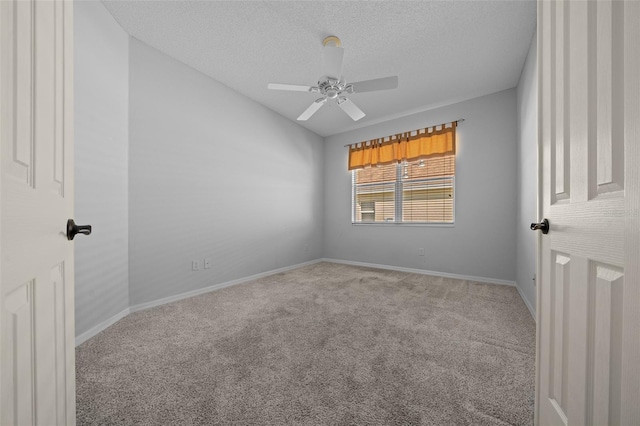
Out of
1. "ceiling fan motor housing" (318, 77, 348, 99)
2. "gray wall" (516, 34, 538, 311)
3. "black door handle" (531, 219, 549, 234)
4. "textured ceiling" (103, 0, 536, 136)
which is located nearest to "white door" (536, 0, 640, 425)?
"black door handle" (531, 219, 549, 234)

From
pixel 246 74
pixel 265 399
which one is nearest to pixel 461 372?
pixel 265 399

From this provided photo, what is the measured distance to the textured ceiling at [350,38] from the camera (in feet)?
6.52

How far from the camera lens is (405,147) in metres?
4.00

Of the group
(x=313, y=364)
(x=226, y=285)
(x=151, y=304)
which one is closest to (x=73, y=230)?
(x=313, y=364)

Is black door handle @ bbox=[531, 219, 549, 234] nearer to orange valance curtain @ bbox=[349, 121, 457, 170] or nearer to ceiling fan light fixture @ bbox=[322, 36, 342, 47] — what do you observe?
ceiling fan light fixture @ bbox=[322, 36, 342, 47]

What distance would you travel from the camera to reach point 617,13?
0.51 m

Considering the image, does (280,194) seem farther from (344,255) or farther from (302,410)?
(302,410)

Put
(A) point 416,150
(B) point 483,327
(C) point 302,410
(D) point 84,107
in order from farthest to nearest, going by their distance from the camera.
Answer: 1. (A) point 416,150
2. (B) point 483,327
3. (D) point 84,107
4. (C) point 302,410

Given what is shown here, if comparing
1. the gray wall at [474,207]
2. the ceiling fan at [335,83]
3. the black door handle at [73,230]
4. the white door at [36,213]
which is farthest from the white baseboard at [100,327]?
the gray wall at [474,207]

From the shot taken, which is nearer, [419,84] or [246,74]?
[246,74]

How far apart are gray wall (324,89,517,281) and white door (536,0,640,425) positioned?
9.27 feet

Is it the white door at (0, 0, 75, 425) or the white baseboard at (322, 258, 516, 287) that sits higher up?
the white door at (0, 0, 75, 425)

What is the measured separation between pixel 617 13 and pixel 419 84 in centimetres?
294

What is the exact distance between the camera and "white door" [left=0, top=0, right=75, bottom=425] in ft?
1.57
